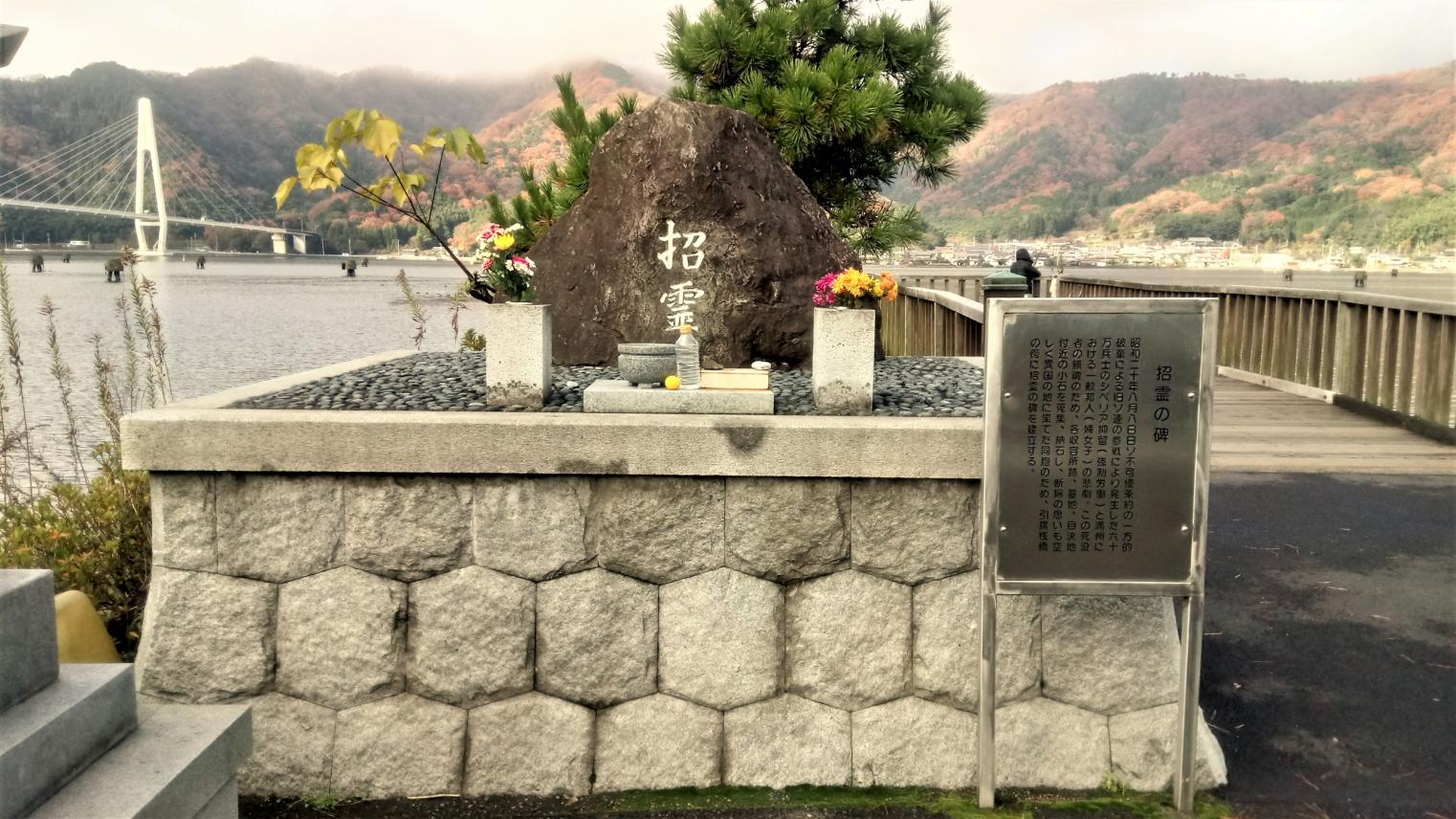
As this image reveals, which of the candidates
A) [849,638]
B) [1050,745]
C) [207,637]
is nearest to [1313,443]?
[1050,745]

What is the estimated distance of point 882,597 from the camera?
400 cm

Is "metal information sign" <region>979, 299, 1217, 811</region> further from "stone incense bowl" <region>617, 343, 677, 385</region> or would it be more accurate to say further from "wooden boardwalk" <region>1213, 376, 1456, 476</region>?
"wooden boardwalk" <region>1213, 376, 1456, 476</region>

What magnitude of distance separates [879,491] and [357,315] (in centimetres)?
5272

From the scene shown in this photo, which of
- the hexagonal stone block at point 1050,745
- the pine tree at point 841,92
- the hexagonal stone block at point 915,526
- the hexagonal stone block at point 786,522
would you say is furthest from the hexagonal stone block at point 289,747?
the pine tree at point 841,92

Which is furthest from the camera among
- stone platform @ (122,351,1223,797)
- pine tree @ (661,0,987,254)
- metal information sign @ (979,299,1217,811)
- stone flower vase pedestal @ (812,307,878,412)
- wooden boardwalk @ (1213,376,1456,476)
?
pine tree @ (661,0,987,254)

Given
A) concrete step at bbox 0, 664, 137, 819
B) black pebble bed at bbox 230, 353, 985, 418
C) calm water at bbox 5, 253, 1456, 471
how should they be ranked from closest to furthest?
1. concrete step at bbox 0, 664, 137, 819
2. black pebble bed at bbox 230, 353, 985, 418
3. calm water at bbox 5, 253, 1456, 471

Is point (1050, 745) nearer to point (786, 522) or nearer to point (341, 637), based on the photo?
point (786, 522)

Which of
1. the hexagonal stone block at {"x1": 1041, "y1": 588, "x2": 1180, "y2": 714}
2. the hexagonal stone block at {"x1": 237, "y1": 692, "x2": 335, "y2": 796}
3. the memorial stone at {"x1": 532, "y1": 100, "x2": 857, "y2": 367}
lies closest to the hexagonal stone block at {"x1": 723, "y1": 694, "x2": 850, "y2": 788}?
the hexagonal stone block at {"x1": 1041, "y1": 588, "x2": 1180, "y2": 714}

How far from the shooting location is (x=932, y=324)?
13.4m

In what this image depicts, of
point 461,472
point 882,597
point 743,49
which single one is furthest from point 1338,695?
point 743,49

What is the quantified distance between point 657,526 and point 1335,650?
3328 mm

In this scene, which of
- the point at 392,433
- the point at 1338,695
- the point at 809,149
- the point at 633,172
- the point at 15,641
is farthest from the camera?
the point at 809,149

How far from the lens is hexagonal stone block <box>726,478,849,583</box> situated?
3.97 m

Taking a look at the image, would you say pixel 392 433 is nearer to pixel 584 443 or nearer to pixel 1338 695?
pixel 584 443
